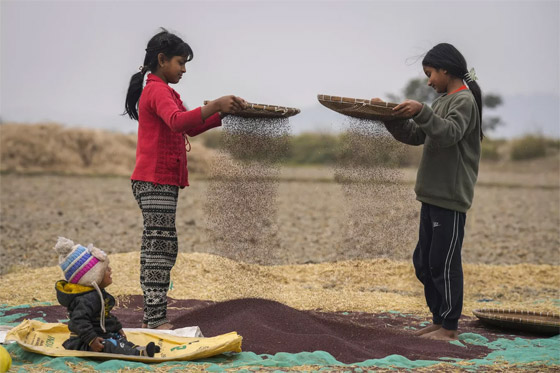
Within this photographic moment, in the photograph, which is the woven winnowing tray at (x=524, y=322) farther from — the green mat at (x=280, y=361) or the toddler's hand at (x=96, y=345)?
Result: the toddler's hand at (x=96, y=345)

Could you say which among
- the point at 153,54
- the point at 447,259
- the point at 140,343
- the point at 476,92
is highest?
the point at 153,54

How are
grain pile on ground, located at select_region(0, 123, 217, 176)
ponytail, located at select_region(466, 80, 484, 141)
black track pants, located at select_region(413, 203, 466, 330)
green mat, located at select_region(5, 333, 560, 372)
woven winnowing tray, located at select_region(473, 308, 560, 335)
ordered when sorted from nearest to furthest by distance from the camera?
green mat, located at select_region(5, 333, 560, 372), black track pants, located at select_region(413, 203, 466, 330), ponytail, located at select_region(466, 80, 484, 141), woven winnowing tray, located at select_region(473, 308, 560, 335), grain pile on ground, located at select_region(0, 123, 217, 176)

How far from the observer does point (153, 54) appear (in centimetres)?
473

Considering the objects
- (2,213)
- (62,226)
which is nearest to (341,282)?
(62,226)

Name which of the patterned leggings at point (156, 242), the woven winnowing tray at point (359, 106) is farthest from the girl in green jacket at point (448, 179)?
the patterned leggings at point (156, 242)

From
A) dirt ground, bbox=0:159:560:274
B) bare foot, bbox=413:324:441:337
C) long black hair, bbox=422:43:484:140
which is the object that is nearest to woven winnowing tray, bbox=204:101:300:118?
dirt ground, bbox=0:159:560:274

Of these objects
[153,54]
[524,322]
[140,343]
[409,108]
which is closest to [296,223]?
[524,322]

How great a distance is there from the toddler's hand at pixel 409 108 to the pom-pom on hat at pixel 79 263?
81.5 inches

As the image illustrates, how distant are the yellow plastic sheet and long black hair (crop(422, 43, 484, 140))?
7.41 ft

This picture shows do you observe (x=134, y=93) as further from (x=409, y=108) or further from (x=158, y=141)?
(x=409, y=108)

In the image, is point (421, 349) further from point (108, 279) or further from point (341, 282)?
point (341, 282)

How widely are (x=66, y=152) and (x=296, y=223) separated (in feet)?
45.4

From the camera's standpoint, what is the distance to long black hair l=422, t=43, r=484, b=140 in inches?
189

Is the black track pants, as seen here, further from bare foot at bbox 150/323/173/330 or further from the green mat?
bare foot at bbox 150/323/173/330
